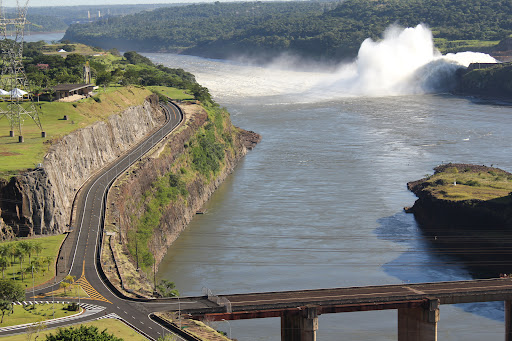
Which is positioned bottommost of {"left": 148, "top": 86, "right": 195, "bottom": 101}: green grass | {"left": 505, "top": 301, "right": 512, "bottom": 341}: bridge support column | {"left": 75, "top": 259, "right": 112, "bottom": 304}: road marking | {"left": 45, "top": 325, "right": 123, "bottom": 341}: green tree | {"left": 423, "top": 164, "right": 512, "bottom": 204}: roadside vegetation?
{"left": 505, "top": 301, "right": 512, "bottom": 341}: bridge support column

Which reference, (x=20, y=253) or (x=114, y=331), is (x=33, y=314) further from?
(x=20, y=253)

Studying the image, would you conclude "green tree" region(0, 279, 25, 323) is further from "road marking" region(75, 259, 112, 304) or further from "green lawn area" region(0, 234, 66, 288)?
"green lawn area" region(0, 234, 66, 288)

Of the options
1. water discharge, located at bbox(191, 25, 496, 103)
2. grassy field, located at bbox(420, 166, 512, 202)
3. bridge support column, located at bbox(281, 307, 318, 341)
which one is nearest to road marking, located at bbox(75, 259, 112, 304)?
bridge support column, located at bbox(281, 307, 318, 341)

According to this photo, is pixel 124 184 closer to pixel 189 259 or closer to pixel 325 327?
pixel 189 259

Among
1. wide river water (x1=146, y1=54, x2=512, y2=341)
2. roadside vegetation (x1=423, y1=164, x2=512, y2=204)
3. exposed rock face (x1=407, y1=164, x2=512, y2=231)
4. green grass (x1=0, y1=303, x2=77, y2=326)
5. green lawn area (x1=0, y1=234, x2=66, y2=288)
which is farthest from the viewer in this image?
roadside vegetation (x1=423, y1=164, x2=512, y2=204)

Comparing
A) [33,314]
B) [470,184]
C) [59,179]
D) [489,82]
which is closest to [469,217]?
[470,184]

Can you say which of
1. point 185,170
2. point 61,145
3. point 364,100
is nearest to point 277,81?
point 364,100

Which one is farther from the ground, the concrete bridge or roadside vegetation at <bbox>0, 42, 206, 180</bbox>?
roadside vegetation at <bbox>0, 42, 206, 180</bbox>

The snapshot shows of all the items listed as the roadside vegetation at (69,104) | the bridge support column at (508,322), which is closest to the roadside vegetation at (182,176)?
the roadside vegetation at (69,104)

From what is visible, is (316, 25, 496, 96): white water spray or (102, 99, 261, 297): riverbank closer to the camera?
(102, 99, 261, 297): riverbank
